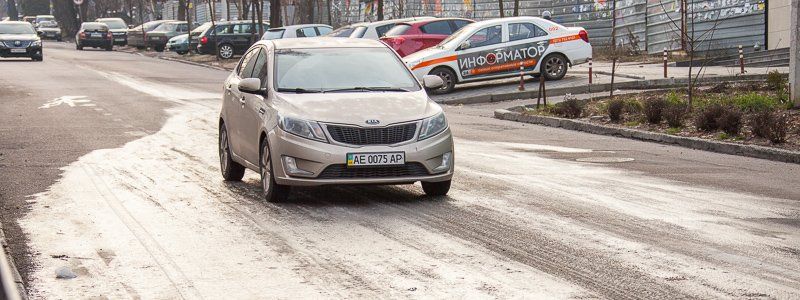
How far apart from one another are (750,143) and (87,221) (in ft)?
29.2

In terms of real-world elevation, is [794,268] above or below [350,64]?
below

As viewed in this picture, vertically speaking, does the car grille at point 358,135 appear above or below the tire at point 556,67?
above

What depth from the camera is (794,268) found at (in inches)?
306

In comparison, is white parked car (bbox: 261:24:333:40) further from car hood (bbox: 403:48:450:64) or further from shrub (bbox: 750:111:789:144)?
shrub (bbox: 750:111:789:144)

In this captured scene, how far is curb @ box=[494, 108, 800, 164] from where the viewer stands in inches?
598

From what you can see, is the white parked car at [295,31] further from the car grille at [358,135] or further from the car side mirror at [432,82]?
the car grille at [358,135]

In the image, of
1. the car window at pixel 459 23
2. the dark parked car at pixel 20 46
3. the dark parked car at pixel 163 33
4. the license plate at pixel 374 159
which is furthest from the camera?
the dark parked car at pixel 163 33

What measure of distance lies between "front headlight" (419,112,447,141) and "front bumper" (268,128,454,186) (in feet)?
0.19

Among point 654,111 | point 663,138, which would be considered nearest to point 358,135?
point 663,138

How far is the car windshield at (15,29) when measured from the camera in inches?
1935

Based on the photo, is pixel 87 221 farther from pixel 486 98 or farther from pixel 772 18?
pixel 772 18

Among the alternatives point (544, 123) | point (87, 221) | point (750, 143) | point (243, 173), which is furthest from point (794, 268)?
point (544, 123)

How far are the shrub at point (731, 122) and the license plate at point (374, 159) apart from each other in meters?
7.35

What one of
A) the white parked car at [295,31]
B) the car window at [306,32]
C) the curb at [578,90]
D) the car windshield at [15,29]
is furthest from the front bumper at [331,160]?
the car windshield at [15,29]
